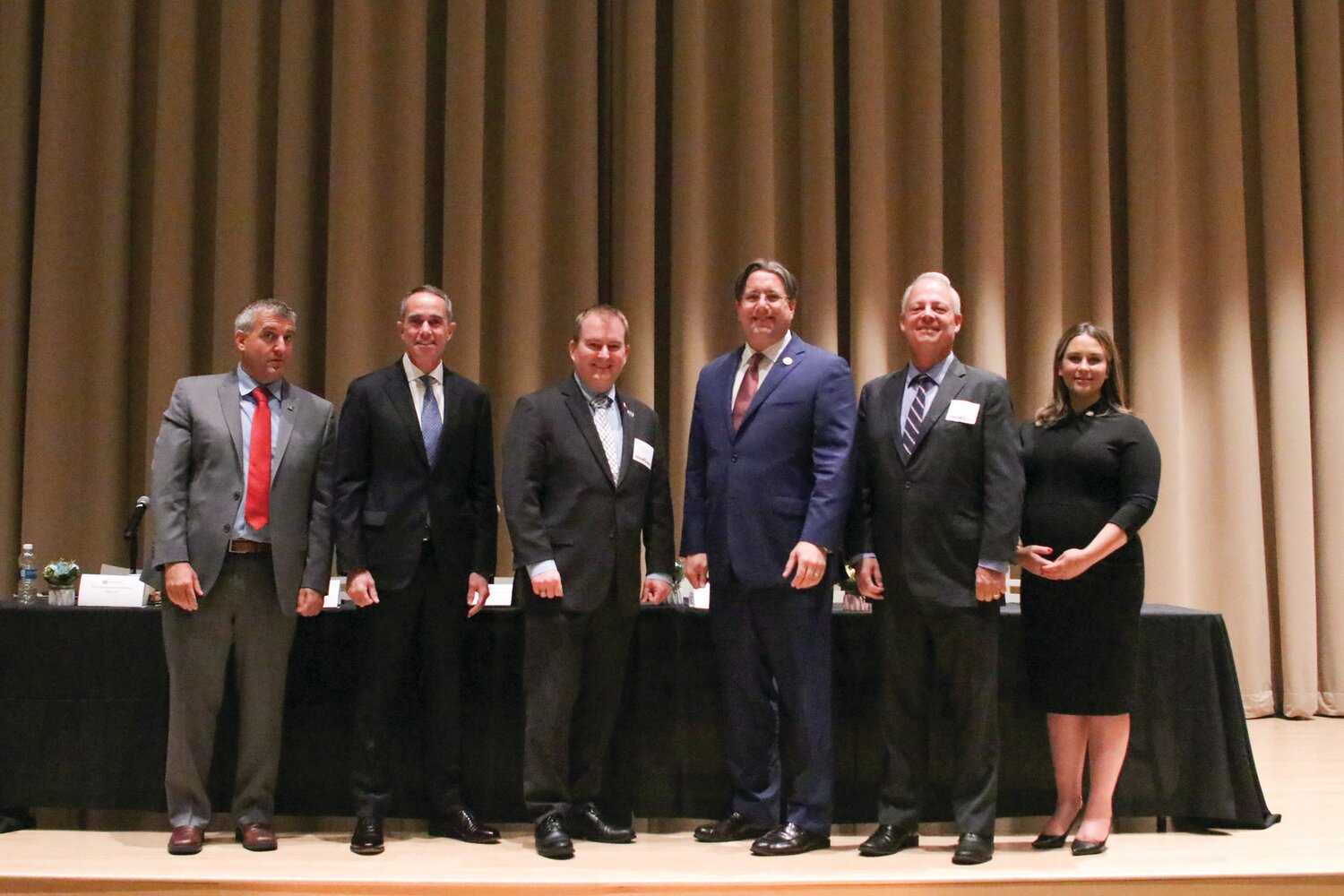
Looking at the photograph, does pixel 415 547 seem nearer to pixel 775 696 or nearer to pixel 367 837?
pixel 367 837

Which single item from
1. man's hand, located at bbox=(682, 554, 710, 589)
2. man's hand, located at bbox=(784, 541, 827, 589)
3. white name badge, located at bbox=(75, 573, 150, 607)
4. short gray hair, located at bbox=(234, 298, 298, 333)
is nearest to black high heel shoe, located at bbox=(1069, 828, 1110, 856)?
man's hand, located at bbox=(784, 541, 827, 589)

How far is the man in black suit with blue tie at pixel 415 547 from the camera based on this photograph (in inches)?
128

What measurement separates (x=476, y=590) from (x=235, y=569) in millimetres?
682

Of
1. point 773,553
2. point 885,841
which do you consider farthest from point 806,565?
point 885,841

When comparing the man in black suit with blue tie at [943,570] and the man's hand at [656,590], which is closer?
the man in black suit with blue tie at [943,570]

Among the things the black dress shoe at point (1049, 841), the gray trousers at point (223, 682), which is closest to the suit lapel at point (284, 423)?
the gray trousers at point (223, 682)

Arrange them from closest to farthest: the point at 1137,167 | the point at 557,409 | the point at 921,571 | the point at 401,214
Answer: the point at 921,571
the point at 557,409
the point at 401,214
the point at 1137,167

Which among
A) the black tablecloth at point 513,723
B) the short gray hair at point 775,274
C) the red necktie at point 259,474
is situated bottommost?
the black tablecloth at point 513,723

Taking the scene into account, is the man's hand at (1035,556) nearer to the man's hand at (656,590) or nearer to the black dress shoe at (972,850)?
the black dress shoe at (972,850)

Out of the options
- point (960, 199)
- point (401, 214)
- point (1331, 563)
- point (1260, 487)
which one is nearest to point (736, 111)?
point (960, 199)

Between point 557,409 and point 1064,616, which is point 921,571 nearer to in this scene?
point 1064,616

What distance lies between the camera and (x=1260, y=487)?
5.86m

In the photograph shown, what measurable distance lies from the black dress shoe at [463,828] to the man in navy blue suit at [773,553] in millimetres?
622

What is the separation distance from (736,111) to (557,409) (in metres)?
2.90
